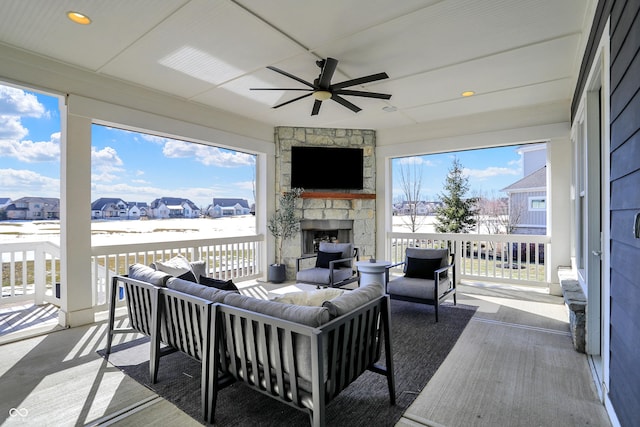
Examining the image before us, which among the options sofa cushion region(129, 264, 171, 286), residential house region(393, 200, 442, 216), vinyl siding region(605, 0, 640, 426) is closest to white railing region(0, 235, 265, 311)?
sofa cushion region(129, 264, 171, 286)

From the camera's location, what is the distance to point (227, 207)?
5.61m

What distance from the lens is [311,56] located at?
3.28m

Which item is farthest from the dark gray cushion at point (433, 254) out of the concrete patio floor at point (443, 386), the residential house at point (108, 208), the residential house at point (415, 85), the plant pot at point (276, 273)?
the residential house at point (108, 208)

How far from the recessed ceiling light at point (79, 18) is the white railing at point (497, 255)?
5.32 m

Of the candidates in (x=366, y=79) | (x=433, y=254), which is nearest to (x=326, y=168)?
(x=433, y=254)

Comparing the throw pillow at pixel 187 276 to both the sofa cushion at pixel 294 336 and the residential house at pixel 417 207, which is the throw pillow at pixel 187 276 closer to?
the sofa cushion at pixel 294 336

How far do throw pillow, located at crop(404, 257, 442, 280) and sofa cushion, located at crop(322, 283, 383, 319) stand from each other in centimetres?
214

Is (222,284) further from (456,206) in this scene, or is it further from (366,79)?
(456,206)

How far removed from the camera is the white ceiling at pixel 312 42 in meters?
2.54

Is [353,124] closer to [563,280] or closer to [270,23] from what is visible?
[270,23]

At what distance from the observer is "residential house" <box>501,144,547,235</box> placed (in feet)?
18.8

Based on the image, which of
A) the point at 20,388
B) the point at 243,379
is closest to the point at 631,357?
the point at 243,379

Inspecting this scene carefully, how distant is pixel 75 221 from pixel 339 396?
133 inches

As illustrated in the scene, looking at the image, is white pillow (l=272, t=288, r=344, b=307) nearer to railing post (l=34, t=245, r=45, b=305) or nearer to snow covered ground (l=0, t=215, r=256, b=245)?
snow covered ground (l=0, t=215, r=256, b=245)
